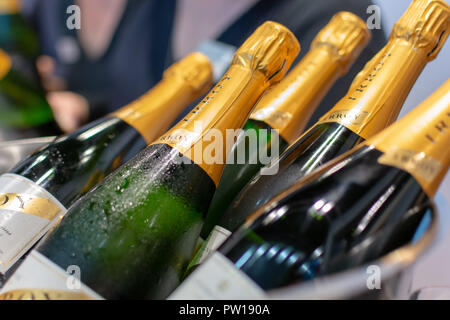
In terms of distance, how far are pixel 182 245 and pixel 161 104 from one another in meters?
0.22

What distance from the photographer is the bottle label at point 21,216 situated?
1.14ft

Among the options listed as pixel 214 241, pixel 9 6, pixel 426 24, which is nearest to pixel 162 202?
pixel 214 241

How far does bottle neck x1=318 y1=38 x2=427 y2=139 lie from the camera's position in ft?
1.20

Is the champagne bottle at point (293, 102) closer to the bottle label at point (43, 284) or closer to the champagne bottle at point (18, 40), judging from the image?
the bottle label at point (43, 284)

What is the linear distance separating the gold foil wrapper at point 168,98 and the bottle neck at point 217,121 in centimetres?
13

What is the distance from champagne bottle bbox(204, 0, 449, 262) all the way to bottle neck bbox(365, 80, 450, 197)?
2.7 inches

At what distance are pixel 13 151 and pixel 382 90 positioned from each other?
18.5 inches

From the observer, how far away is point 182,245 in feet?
1.28

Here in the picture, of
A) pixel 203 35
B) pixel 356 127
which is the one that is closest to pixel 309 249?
pixel 356 127

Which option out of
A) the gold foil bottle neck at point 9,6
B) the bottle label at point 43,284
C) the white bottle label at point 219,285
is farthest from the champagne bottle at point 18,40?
the white bottle label at point 219,285

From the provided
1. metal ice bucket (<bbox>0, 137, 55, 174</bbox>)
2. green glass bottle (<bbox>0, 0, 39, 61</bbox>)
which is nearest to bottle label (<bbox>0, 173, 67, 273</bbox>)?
metal ice bucket (<bbox>0, 137, 55, 174</bbox>)

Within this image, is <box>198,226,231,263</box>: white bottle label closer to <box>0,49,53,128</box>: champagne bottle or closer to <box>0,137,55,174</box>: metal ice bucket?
<box>0,137,55,174</box>: metal ice bucket

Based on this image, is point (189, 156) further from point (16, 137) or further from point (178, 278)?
point (16, 137)

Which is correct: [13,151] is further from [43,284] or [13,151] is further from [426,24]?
[426,24]
